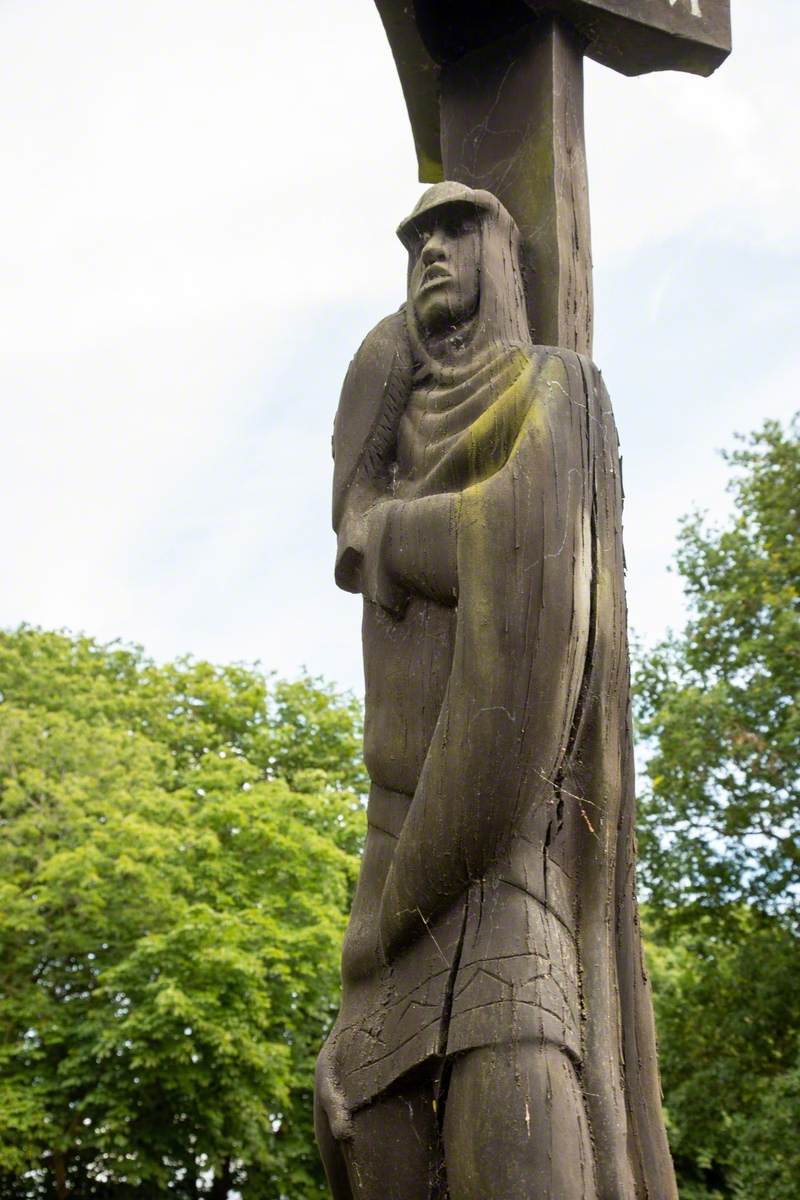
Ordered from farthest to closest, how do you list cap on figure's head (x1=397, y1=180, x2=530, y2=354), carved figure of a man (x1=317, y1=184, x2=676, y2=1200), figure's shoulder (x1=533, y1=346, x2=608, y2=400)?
cap on figure's head (x1=397, y1=180, x2=530, y2=354)
figure's shoulder (x1=533, y1=346, x2=608, y2=400)
carved figure of a man (x1=317, y1=184, x2=676, y2=1200)

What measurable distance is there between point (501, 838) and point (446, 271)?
74.2 inches

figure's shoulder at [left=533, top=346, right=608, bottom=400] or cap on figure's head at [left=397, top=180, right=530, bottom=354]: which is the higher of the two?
cap on figure's head at [left=397, top=180, right=530, bottom=354]

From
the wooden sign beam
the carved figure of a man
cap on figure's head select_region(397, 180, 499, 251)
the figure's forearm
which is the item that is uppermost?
the wooden sign beam

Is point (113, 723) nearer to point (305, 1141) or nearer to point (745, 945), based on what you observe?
point (305, 1141)

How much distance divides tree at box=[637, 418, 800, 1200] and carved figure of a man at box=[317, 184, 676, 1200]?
13.2 meters

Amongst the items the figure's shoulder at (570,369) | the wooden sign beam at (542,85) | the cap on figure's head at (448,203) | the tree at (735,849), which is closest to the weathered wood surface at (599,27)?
the wooden sign beam at (542,85)

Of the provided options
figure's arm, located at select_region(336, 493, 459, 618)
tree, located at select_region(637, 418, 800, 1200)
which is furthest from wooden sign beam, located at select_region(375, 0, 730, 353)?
tree, located at select_region(637, 418, 800, 1200)

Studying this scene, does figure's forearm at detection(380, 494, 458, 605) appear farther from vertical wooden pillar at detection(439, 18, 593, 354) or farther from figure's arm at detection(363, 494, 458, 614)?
vertical wooden pillar at detection(439, 18, 593, 354)

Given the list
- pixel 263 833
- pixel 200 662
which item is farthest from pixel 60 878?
pixel 200 662

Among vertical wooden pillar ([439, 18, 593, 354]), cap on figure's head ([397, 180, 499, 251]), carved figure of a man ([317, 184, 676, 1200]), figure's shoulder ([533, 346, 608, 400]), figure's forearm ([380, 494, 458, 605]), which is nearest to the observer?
carved figure of a man ([317, 184, 676, 1200])

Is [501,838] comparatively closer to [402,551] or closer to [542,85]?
[402,551]

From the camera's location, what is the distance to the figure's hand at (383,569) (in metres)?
4.11

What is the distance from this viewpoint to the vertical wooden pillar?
4.64 meters

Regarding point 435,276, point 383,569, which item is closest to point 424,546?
point 383,569
